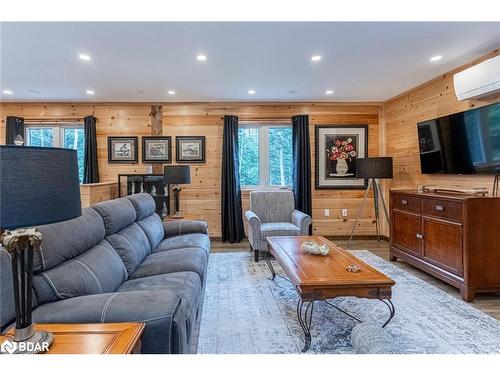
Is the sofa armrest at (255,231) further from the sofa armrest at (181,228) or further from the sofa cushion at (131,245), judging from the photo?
the sofa cushion at (131,245)

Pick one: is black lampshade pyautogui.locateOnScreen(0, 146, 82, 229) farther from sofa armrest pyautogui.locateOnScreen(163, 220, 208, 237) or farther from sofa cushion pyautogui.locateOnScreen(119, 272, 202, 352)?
sofa armrest pyautogui.locateOnScreen(163, 220, 208, 237)

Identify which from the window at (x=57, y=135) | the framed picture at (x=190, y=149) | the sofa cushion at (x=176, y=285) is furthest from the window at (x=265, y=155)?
the sofa cushion at (x=176, y=285)

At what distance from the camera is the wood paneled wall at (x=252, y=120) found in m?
5.47

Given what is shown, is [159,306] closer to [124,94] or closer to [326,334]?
[326,334]

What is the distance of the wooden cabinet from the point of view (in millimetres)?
2883

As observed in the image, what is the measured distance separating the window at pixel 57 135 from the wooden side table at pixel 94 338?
16.1ft

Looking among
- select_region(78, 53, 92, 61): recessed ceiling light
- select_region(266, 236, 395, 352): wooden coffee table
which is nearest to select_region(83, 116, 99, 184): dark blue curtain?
select_region(78, 53, 92, 61): recessed ceiling light

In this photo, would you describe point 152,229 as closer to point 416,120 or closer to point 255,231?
point 255,231

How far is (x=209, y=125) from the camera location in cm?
548

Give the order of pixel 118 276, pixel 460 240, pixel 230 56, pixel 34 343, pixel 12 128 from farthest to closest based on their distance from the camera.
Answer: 1. pixel 12 128
2. pixel 230 56
3. pixel 460 240
4. pixel 118 276
5. pixel 34 343

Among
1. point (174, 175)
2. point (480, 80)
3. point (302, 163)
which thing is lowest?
point (174, 175)

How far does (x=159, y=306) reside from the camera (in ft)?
4.48

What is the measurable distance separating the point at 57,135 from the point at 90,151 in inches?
30.9

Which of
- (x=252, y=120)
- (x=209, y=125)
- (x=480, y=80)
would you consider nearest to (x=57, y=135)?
(x=209, y=125)
